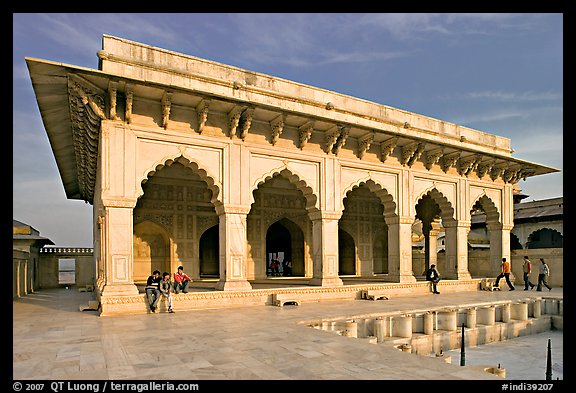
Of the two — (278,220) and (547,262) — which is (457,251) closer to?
(547,262)

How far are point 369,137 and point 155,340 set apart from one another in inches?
341

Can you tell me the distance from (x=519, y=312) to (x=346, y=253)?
9.15 metres

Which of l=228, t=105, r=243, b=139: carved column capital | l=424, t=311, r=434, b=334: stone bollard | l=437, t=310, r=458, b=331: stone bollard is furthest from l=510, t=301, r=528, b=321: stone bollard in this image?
l=228, t=105, r=243, b=139: carved column capital

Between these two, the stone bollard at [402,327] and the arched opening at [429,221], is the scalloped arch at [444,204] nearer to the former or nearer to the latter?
the arched opening at [429,221]

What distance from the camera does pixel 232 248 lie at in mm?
10734

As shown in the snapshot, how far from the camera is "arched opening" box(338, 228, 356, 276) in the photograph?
19516 millimetres

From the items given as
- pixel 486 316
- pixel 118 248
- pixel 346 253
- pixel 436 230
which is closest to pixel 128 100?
pixel 118 248

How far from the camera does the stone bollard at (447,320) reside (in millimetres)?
9484

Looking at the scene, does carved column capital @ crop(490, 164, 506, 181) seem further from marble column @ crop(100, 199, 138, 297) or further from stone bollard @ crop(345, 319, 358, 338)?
marble column @ crop(100, 199, 138, 297)

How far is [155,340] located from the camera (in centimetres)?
656

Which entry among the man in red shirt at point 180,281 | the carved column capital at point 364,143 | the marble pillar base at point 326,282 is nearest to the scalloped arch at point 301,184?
the marble pillar base at point 326,282

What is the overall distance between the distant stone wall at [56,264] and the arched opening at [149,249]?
6.26 meters
